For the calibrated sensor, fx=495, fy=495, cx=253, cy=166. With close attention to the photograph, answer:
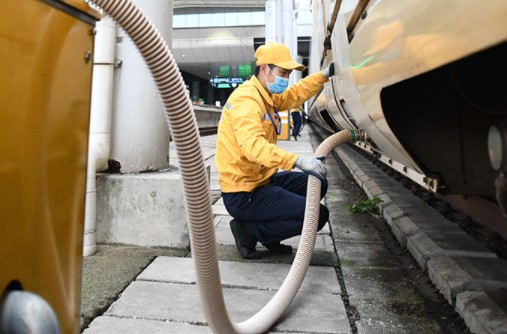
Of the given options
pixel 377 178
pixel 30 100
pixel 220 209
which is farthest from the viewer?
pixel 377 178

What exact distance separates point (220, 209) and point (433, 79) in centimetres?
251

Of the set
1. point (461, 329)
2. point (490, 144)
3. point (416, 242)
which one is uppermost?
point (490, 144)

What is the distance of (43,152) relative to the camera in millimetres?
957

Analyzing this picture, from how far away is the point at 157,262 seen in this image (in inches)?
112

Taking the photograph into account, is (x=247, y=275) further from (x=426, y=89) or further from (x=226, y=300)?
(x=426, y=89)

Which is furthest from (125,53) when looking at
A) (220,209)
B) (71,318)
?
(71,318)

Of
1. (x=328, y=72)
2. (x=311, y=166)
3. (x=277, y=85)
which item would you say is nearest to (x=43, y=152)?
(x=311, y=166)

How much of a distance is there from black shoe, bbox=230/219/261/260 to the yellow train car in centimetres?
188

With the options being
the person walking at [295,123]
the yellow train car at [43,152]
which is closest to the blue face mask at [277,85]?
the yellow train car at [43,152]

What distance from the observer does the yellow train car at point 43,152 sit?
85 cm

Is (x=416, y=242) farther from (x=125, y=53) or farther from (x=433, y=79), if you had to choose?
(x=125, y=53)

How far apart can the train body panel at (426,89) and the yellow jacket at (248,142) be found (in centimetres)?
49

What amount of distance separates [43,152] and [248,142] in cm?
164

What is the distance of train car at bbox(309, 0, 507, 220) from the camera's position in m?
1.42
